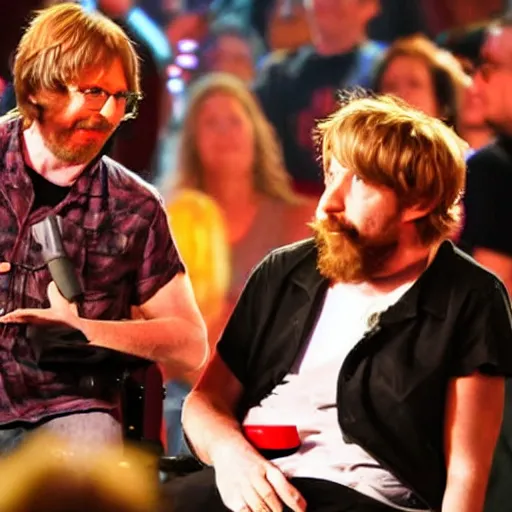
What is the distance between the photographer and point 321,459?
165 cm

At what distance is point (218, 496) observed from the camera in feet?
5.49

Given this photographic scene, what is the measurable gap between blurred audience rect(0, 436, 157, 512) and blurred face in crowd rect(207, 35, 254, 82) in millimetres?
925

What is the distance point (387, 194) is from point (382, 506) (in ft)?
1.61

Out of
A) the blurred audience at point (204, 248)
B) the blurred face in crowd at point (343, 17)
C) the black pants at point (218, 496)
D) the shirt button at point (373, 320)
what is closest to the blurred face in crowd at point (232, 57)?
the blurred face in crowd at point (343, 17)

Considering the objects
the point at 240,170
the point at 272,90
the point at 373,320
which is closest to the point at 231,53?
the point at 272,90

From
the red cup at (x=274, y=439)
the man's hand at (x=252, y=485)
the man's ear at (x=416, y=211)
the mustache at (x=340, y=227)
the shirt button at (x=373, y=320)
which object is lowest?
the man's hand at (x=252, y=485)

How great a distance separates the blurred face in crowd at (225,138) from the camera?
7.84ft

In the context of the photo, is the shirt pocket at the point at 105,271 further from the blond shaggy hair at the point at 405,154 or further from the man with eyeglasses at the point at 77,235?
the blond shaggy hair at the point at 405,154

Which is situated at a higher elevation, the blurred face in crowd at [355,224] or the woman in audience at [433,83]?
the woman in audience at [433,83]

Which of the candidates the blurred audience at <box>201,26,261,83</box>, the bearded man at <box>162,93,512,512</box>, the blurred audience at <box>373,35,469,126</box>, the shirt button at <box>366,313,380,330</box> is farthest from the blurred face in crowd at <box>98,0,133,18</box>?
the shirt button at <box>366,313,380,330</box>

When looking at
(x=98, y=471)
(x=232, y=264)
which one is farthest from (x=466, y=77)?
(x=98, y=471)

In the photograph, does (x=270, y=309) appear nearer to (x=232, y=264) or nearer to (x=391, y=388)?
(x=391, y=388)

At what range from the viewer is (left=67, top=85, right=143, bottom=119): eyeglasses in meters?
1.94

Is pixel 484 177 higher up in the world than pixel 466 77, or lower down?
lower down
